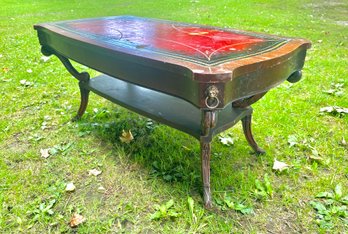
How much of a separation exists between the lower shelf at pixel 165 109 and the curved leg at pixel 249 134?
9cm

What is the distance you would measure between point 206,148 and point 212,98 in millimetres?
420

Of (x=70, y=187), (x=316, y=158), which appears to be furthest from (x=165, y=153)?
(x=316, y=158)

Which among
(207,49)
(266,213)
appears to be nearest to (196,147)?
(266,213)

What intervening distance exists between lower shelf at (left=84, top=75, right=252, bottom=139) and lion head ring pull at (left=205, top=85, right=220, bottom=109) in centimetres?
33

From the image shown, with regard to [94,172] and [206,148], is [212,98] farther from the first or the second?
[94,172]

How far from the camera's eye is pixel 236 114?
6.01ft

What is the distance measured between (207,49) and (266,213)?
863 mm

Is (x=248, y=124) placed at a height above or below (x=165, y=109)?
below

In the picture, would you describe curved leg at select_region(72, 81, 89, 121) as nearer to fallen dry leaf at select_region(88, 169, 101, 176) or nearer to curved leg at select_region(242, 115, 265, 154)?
fallen dry leaf at select_region(88, 169, 101, 176)

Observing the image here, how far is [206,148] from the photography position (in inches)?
64.5

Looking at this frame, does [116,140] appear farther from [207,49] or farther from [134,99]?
[207,49]

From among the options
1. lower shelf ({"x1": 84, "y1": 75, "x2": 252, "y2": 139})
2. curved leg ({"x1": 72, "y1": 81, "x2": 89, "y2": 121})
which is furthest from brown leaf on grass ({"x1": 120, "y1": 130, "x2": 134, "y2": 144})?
curved leg ({"x1": 72, "y1": 81, "x2": 89, "y2": 121})

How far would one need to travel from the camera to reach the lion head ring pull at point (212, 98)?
1269 millimetres

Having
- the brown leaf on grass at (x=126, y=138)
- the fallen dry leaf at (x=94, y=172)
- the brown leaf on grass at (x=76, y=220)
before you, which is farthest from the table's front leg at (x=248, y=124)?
the brown leaf on grass at (x=76, y=220)
